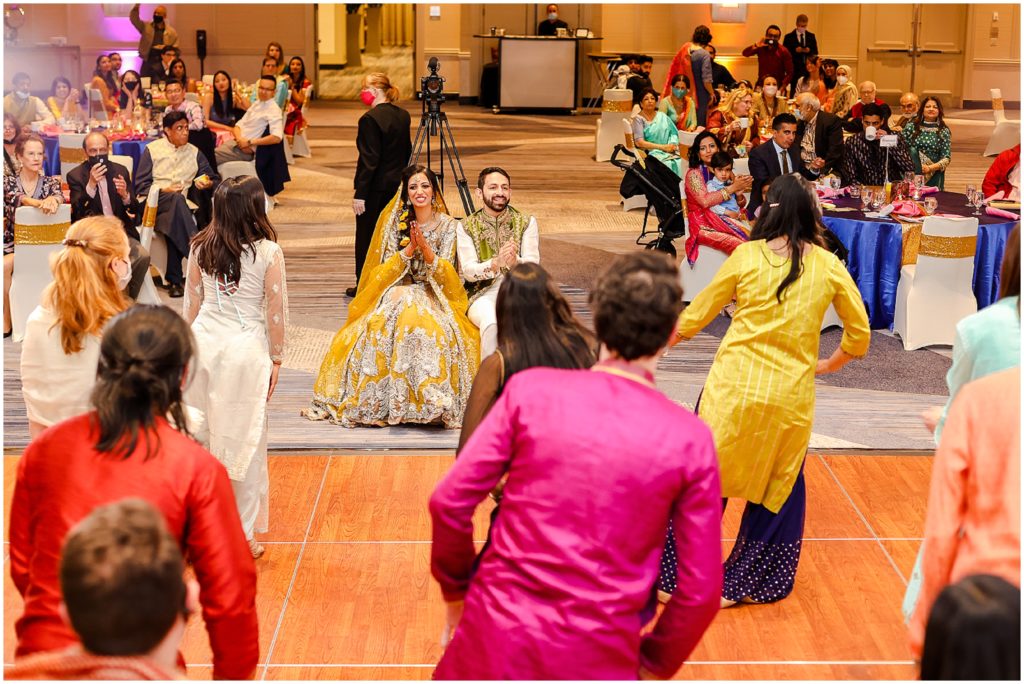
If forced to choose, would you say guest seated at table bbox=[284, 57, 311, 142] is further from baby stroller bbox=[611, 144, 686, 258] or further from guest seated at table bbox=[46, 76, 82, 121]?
baby stroller bbox=[611, 144, 686, 258]

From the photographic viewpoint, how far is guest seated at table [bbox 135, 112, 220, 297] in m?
7.95

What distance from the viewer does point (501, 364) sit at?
2.90 m

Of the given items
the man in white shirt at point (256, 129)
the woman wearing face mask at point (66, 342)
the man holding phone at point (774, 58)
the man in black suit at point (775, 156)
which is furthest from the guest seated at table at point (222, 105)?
the man holding phone at point (774, 58)

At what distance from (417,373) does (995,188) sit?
4.41 m

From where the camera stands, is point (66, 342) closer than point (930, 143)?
Yes

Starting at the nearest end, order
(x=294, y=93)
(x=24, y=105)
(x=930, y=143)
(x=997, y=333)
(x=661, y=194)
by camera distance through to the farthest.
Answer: (x=997, y=333) < (x=661, y=194) < (x=930, y=143) < (x=24, y=105) < (x=294, y=93)

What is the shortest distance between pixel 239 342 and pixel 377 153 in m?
3.77

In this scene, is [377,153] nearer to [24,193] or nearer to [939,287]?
[24,193]

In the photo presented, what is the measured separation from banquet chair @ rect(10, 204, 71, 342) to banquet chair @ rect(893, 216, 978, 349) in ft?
15.2

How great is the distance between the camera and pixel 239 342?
13.6 ft

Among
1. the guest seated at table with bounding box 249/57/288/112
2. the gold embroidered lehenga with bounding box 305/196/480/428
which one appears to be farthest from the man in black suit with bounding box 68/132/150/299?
the guest seated at table with bounding box 249/57/288/112

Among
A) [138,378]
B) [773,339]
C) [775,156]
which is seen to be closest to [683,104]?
[775,156]

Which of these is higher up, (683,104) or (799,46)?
(799,46)

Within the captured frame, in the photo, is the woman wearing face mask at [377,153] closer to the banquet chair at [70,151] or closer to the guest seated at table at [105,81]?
the banquet chair at [70,151]
